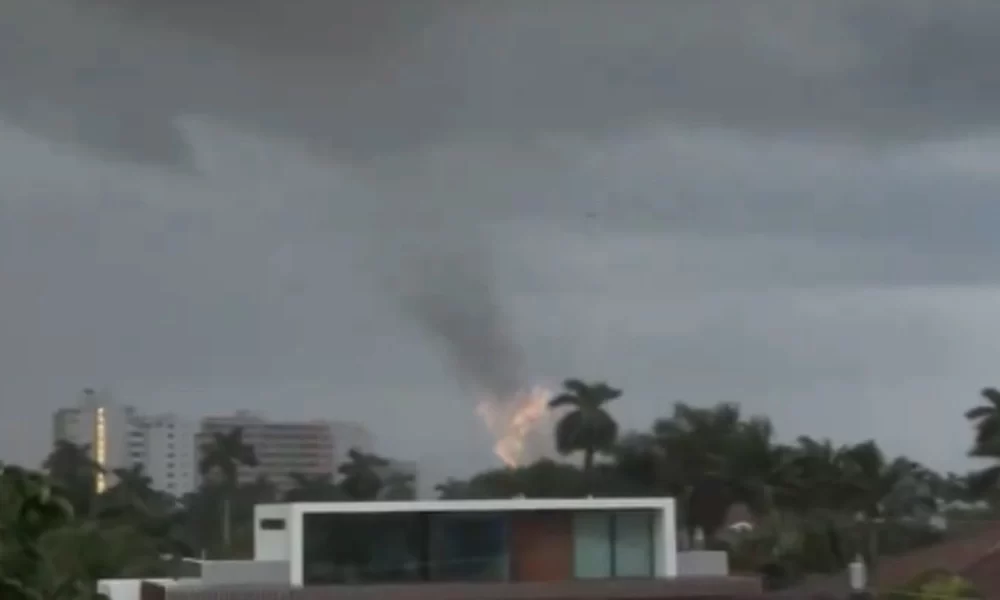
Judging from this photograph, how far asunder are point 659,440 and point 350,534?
69763 millimetres

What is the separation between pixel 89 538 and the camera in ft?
290

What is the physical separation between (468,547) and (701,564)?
7124mm

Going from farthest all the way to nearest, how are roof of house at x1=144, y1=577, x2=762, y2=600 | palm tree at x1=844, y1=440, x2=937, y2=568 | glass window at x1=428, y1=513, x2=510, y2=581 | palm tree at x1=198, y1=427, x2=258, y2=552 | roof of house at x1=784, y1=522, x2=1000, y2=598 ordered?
palm tree at x1=198, y1=427, x2=258, y2=552
palm tree at x1=844, y1=440, x2=937, y2=568
roof of house at x1=784, y1=522, x2=1000, y2=598
glass window at x1=428, y1=513, x2=510, y2=581
roof of house at x1=144, y1=577, x2=762, y2=600

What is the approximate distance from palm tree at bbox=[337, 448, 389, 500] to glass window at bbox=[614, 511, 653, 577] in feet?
260

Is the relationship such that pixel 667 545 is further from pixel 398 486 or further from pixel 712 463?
pixel 398 486

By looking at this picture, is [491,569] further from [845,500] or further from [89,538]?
[845,500]

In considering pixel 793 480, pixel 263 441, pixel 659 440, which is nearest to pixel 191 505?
pixel 263 441

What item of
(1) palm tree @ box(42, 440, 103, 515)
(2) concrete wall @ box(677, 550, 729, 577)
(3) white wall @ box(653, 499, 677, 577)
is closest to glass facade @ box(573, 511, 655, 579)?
(3) white wall @ box(653, 499, 677, 577)

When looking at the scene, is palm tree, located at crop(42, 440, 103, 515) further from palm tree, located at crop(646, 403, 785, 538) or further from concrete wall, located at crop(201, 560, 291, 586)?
concrete wall, located at crop(201, 560, 291, 586)

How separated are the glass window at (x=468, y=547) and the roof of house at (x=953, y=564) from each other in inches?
1083

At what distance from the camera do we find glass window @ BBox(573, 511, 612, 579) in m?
53.5

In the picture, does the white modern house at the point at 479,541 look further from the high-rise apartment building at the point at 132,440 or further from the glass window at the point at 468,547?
the high-rise apartment building at the point at 132,440

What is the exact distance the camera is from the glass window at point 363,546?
172 feet

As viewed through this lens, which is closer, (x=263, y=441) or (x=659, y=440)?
(x=659, y=440)
